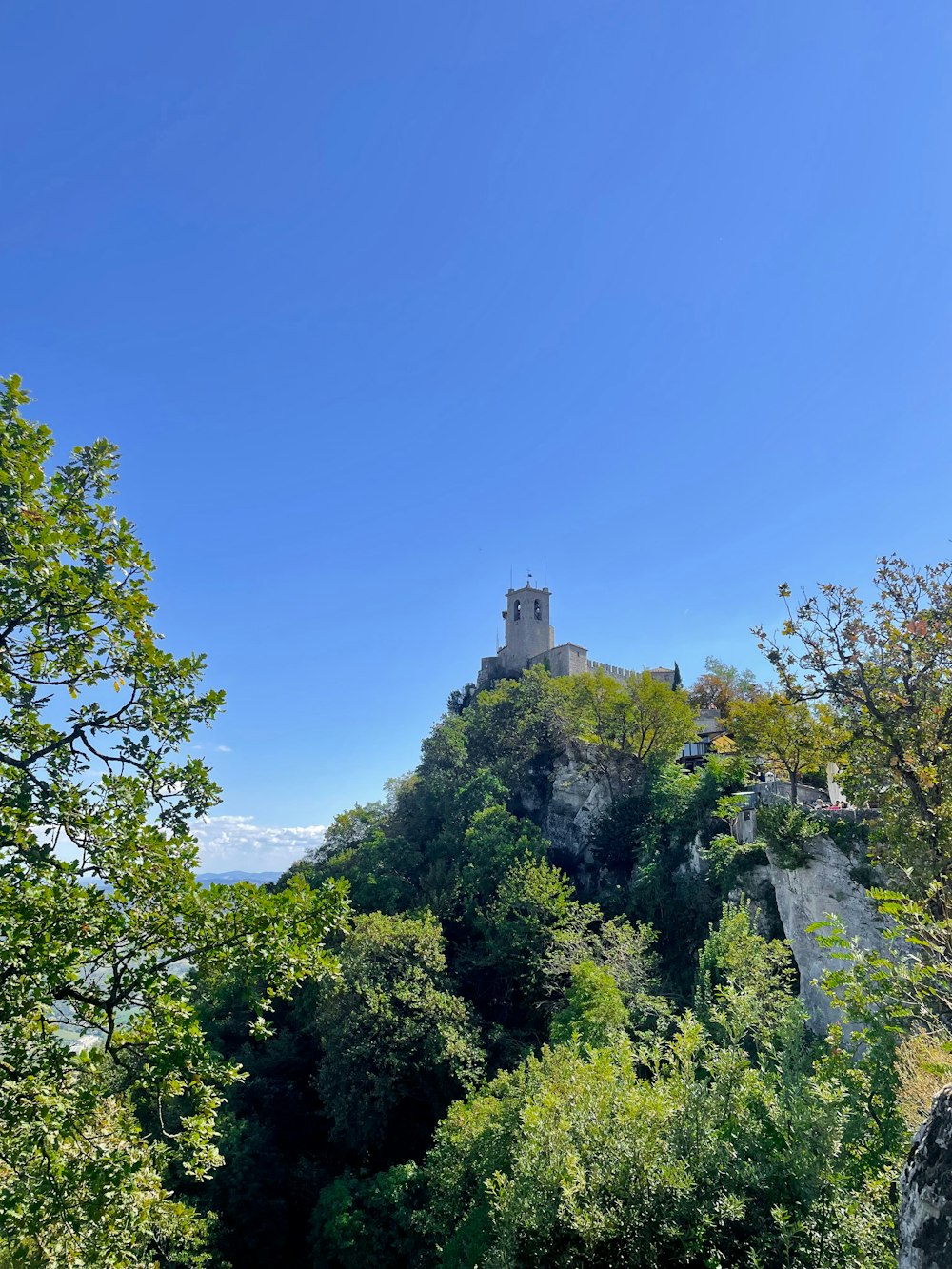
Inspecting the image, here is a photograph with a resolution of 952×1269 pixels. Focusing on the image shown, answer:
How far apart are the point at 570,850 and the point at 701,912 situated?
461 inches

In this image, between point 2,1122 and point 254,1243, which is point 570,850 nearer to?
point 254,1243

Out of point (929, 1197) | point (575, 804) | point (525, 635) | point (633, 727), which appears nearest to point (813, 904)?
Result: point (929, 1197)

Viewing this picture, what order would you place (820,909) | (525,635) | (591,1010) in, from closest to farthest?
(820,909) → (591,1010) → (525,635)

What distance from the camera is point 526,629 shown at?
57.6m

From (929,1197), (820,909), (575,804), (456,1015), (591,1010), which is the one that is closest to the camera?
(929,1197)

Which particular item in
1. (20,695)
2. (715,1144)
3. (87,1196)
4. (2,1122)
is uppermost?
(20,695)

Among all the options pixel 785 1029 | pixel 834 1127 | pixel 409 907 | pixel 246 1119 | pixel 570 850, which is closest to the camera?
pixel 834 1127

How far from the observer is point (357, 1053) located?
22.0m

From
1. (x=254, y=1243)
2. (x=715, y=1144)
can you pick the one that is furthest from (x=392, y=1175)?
(x=715, y=1144)

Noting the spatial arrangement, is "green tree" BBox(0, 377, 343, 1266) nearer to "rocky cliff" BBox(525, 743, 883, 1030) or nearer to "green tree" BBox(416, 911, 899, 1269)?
"green tree" BBox(416, 911, 899, 1269)

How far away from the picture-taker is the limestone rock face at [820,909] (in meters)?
17.8

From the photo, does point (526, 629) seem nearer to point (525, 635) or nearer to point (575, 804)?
point (525, 635)

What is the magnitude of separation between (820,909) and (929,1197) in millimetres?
15709

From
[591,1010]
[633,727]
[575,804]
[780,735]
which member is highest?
[633,727]
